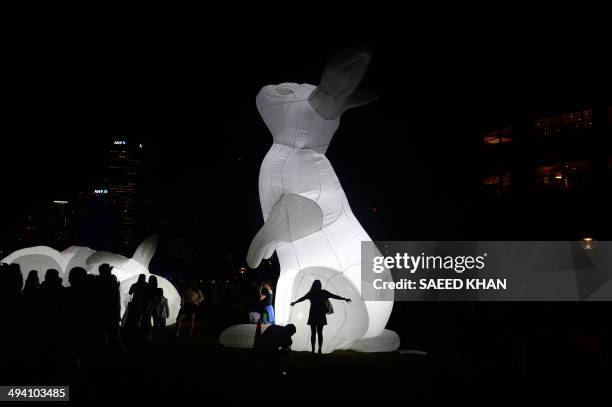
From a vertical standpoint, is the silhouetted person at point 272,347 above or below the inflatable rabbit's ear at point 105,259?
below

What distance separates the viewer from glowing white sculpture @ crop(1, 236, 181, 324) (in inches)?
599

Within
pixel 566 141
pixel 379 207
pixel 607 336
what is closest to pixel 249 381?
pixel 607 336

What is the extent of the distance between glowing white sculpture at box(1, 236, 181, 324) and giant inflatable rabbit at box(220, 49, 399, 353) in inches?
220

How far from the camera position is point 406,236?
26.9m

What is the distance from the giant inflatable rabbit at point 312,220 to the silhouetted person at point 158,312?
1469 millimetres

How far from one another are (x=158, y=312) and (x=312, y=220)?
142 inches

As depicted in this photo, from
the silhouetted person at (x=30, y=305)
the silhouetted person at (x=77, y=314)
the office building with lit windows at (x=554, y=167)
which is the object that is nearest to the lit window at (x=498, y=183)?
the office building with lit windows at (x=554, y=167)

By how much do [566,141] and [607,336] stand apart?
21306 millimetres

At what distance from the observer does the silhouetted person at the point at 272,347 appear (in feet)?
21.3

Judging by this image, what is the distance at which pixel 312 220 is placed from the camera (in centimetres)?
977

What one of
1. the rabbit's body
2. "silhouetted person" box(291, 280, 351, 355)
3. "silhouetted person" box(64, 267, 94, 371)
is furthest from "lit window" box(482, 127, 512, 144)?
"silhouetted person" box(64, 267, 94, 371)

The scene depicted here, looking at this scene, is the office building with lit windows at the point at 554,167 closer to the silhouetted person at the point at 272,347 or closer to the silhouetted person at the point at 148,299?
the silhouetted person at the point at 148,299

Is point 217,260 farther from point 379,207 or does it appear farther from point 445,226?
point 445,226

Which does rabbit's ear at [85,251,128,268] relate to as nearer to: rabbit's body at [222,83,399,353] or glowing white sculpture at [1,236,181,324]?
glowing white sculpture at [1,236,181,324]
